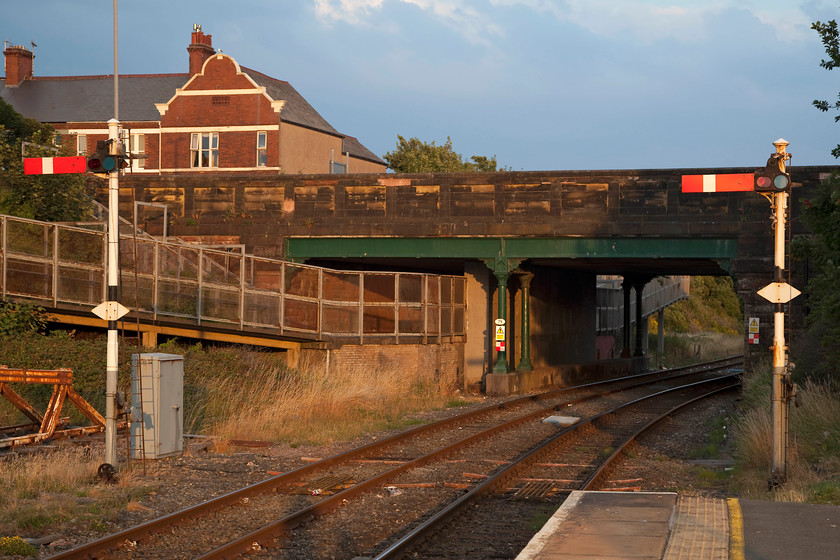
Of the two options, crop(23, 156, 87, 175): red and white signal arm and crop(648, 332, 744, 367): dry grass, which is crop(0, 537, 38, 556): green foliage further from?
crop(648, 332, 744, 367): dry grass

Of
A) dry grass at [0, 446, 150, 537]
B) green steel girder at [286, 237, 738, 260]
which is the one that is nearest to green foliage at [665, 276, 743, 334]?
green steel girder at [286, 237, 738, 260]

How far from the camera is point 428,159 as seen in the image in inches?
2670

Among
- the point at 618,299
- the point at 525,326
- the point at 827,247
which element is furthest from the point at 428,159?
the point at 827,247

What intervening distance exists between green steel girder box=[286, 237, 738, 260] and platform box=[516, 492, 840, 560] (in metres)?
19.2

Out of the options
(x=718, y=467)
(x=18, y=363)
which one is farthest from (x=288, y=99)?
(x=718, y=467)

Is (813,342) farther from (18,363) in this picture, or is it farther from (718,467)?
(18,363)

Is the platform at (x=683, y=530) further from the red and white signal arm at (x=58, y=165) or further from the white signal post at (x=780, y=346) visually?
the red and white signal arm at (x=58, y=165)

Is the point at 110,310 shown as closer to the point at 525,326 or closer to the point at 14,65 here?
the point at 525,326

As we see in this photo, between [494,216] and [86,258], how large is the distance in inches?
495

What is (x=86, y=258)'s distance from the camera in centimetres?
2127

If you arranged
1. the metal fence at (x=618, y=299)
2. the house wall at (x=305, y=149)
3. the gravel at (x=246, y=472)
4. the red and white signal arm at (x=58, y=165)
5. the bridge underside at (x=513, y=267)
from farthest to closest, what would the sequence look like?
the metal fence at (x=618, y=299) < the house wall at (x=305, y=149) < the bridge underside at (x=513, y=267) < the red and white signal arm at (x=58, y=165) < the gravel at (x=246, y=472)

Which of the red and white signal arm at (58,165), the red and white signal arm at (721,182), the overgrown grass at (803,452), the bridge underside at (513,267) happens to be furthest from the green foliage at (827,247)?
the red and white signal arm at (58,165)

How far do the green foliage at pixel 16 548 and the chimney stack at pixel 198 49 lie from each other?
40.7 meters

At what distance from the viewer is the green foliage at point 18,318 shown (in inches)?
791
